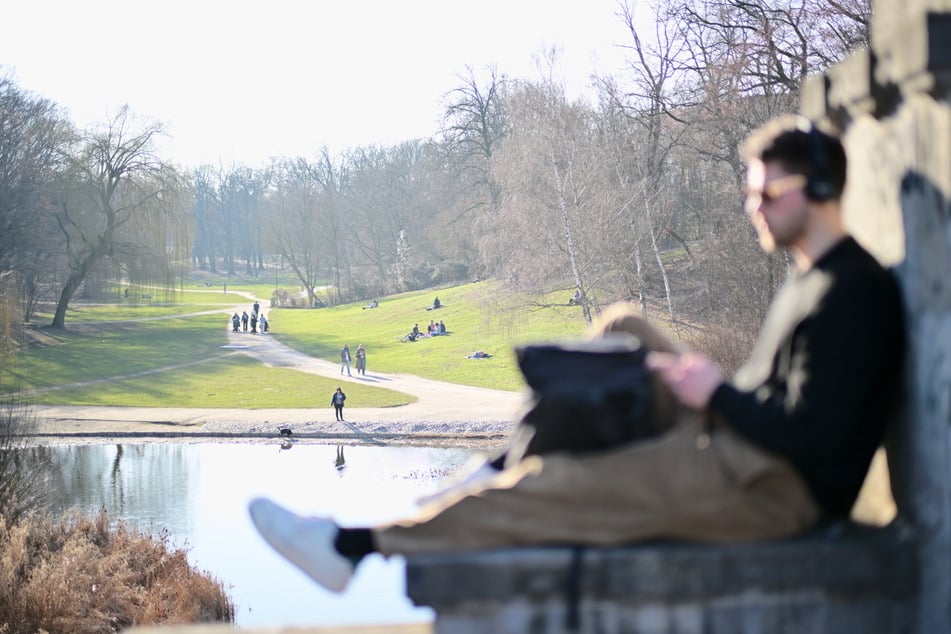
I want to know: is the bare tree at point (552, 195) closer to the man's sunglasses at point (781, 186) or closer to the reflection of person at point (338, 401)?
the reflection of person at point (338, 401)

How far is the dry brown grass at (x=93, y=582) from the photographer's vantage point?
11.0 m

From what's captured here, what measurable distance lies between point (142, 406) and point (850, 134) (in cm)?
3031

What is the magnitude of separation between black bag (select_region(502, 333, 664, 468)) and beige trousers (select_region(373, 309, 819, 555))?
0.04 metres

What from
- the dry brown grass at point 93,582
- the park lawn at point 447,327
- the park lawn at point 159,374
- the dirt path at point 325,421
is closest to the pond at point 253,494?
the dry brown grass at point 93,582

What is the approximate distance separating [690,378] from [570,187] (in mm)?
26268

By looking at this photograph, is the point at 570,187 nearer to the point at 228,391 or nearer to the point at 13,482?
the point at 228,391

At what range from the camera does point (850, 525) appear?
2859mm

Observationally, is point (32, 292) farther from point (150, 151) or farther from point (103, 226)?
point (150, 151)

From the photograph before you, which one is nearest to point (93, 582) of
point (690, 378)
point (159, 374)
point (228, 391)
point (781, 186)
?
point (690, 378)

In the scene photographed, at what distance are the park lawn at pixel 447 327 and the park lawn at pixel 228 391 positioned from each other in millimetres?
3480

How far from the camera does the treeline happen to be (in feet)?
67.1

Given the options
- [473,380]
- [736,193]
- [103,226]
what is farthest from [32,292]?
[736,193]

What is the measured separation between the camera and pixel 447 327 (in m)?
44.7

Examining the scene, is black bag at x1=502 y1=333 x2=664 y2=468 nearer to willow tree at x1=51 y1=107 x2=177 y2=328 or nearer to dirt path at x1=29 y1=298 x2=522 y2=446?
dirt path at x1=29 y1=298 x2=522 y2=446
